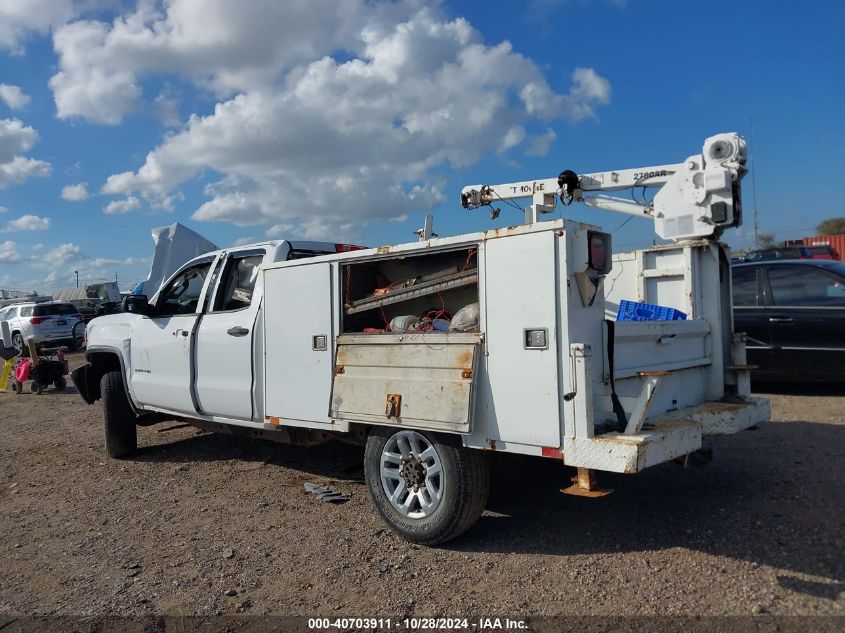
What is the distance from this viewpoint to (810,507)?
186 inches

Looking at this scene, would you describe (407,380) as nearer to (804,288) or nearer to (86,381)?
(86,381)

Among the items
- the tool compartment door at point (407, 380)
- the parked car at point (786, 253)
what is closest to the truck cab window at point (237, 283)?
the tool compartment door at point (407, 380)

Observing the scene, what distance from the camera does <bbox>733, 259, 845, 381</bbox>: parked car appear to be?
799cm

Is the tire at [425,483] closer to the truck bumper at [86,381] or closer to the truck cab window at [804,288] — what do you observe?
the truck bumper at [86,381]

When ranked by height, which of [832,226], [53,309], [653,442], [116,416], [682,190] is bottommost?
[116,416]

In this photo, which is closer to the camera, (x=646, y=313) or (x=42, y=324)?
(x=646, y=313)

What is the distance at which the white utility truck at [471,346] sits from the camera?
3.76 metres

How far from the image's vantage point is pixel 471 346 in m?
4.11

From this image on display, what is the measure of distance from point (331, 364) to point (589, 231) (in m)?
2.13

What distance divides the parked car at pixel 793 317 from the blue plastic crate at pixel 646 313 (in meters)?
3.85

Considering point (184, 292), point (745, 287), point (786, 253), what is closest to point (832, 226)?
point (786, 253)

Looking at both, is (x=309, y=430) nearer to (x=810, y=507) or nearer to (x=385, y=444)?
(x=385, y=444)

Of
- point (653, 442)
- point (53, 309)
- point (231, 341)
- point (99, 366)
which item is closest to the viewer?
point (653, 442)

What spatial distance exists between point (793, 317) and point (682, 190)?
4.06 metres
